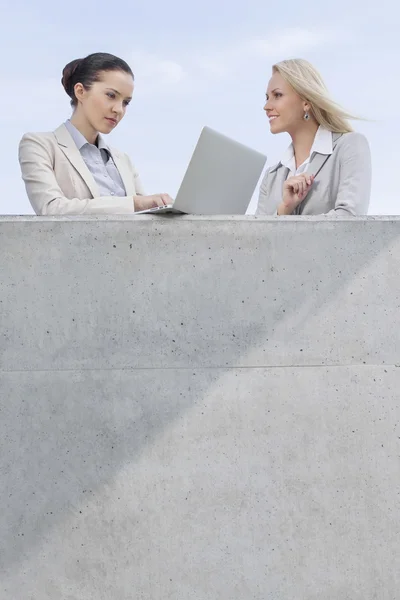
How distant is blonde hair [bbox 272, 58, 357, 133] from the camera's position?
3654 millimetres

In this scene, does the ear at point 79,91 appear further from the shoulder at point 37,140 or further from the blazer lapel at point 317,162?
the blazer lapel at point 317,162

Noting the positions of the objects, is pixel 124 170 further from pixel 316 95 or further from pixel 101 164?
pixel 316 95

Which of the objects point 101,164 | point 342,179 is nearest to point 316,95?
point 342,179

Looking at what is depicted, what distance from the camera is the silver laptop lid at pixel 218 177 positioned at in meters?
3.09

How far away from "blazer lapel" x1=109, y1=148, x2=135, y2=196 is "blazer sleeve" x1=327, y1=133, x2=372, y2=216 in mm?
786

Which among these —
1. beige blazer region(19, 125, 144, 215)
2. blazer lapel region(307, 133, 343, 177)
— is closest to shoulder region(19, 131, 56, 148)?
beige blazer region(19, 125, 144, 215)

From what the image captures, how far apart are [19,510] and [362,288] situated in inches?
52.0

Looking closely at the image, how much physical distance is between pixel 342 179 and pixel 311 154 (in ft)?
0.63

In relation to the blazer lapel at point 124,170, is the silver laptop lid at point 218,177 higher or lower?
higher

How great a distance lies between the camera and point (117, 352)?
122 inches

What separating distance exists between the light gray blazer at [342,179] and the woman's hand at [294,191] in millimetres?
64


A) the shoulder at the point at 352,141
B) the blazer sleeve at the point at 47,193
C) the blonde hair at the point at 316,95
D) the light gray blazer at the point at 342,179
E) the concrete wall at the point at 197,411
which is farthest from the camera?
the blonde hair at the point at 316,95

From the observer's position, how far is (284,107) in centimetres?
368

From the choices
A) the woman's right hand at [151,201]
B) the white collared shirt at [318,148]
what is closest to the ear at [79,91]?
the woman's right hand at [151,201]
